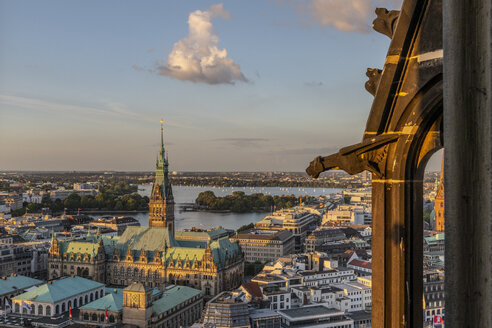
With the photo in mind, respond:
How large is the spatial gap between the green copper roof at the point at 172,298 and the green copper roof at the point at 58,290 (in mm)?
4217

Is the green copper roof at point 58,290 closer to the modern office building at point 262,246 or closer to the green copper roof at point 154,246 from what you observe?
the green copper roof at point 154,246

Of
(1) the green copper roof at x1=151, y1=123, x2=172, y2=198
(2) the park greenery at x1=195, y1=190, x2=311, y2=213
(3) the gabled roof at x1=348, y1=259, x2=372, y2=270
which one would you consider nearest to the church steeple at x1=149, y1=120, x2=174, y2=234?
(1) the green copper roof at x1=151, y1=123, x2=172, y2=198

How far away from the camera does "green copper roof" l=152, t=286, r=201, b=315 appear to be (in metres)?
22.8

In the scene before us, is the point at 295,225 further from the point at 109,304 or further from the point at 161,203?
the point at 109,304

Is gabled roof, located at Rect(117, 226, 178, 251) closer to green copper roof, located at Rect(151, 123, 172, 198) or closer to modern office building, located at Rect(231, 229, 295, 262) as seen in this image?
green copper roof, located at Rect(151, 123, 172, 198)

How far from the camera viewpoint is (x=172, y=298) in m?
24.1

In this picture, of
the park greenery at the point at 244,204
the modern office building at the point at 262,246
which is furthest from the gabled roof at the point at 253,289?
the park greenery at the point at 244,204

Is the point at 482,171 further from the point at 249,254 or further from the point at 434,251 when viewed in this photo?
the point at 249,254

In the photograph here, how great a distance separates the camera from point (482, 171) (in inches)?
38.9

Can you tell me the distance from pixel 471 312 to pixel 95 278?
3196cm

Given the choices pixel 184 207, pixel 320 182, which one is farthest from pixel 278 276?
pixel 320 182

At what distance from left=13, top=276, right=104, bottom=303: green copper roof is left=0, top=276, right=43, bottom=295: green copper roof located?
103 inches

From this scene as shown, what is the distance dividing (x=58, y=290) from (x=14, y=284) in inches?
159

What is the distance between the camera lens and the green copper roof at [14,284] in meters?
26.3
